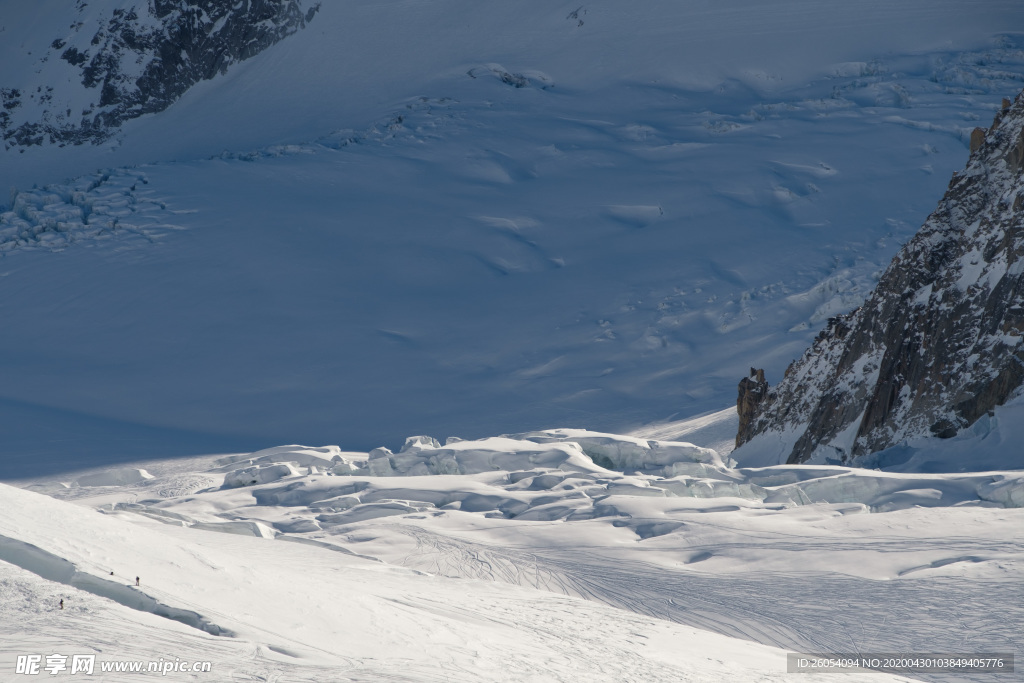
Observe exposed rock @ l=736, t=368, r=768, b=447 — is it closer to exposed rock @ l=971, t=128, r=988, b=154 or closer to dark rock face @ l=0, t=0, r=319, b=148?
exposed rock @ l=971, t=128, r=988, b=154

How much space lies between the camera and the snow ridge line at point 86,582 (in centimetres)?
431

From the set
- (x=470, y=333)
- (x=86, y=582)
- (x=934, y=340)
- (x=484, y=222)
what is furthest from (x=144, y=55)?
(x=86, y=582)

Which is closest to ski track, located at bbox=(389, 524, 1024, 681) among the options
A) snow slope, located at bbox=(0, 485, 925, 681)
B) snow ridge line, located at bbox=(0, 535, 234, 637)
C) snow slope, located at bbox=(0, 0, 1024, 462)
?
snow slope, located at bbox=(0, 485, 925, 681)

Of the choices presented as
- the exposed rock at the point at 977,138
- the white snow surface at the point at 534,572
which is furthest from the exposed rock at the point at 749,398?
the exposed rock at the point at 977,138

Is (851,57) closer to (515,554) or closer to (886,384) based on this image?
(886,384)

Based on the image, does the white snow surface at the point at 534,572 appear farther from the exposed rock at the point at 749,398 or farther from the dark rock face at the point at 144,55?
the dark rock face at the point at 144,55

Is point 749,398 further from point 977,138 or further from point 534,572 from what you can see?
point 534,572

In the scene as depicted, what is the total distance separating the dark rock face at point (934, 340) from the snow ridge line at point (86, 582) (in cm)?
747

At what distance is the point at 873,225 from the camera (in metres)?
26.0

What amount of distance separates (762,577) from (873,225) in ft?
71.5

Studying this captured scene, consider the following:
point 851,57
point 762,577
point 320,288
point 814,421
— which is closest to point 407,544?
point 762,577

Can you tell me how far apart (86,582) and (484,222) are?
81.6ft

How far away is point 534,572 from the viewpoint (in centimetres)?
687

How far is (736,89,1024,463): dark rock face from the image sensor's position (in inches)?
369
